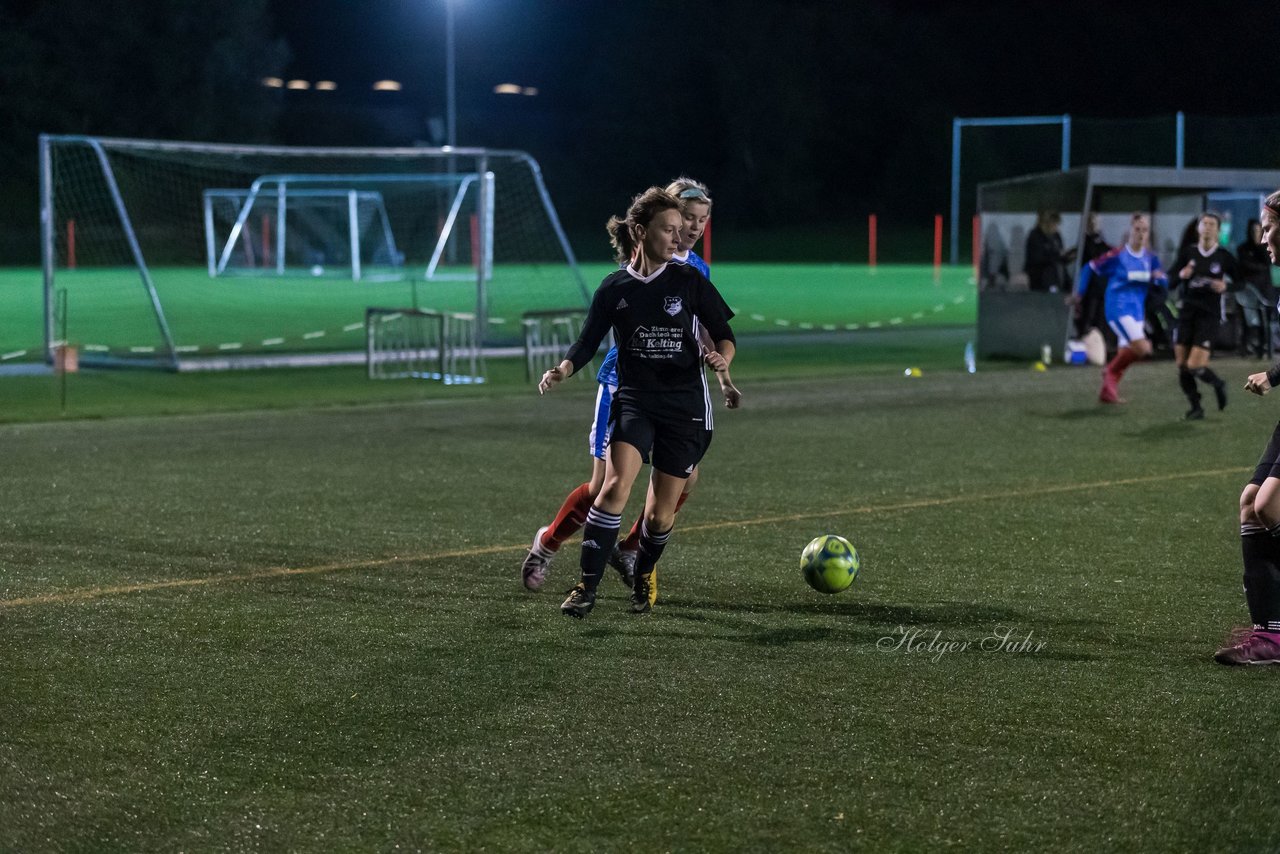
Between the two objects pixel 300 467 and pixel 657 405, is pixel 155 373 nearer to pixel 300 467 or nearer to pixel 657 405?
pixel 300 467

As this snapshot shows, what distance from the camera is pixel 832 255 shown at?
5556cm

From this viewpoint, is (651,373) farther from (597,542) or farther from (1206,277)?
(1206,277)

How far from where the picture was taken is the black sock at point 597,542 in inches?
265

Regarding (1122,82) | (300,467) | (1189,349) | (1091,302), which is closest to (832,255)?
(1122,82)

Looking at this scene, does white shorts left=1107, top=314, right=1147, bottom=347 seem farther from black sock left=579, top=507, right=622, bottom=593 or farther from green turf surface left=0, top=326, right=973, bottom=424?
black sock left=579, top=507, right=622, bottom=593

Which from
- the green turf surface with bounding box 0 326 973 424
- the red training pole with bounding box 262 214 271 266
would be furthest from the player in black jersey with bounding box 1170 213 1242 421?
the red training pole with bounding box 262 214 271 266

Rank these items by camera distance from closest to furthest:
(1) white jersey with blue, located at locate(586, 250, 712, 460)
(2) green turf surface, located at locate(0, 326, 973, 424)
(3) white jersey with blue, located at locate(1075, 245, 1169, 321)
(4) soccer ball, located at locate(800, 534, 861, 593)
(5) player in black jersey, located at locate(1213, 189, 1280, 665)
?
(5) player in black jersey, located at locate(1213, 189, 1280, 665)
(4) soccer ball, located at locate(800, 534, 861, 593)
(1) white jersey with blue, located at locate(586, 250, 712, 460)
(3) white jersey with blue, located at locate(1075, 245, 1169, 321)
(2) green turf surface, located at locate(0, 326, 973, 424)

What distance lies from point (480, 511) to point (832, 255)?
47021 millimetres

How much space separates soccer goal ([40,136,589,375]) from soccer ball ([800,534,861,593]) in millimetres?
16719

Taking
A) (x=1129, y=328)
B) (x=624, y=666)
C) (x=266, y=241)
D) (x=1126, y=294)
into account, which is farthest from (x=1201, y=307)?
(x=266, y=241)

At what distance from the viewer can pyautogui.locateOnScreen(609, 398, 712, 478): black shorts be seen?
6.68 m

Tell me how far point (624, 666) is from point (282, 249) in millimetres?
34111

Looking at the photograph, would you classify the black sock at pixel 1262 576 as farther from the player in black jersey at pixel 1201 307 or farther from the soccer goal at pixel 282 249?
the soccer goal at pixel 282 249

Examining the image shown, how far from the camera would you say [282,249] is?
3872 cm
